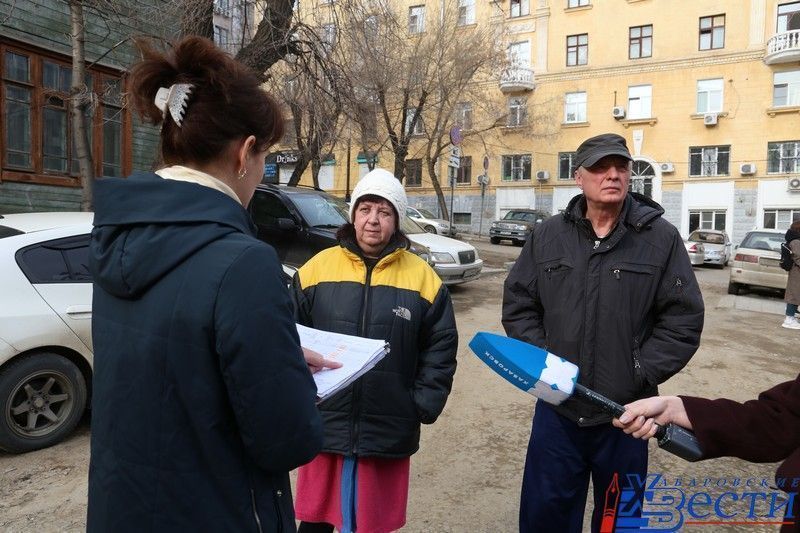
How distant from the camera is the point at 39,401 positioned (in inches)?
155

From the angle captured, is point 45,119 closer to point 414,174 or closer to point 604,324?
point 604,324

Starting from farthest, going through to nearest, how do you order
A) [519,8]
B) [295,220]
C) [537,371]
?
[519,8], [295,220], [537,371]

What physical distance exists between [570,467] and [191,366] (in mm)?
1854

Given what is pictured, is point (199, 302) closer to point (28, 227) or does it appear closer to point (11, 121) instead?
point (28, 227)

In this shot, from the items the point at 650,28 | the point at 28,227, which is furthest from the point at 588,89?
the point at 28,227

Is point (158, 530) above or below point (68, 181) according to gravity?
below

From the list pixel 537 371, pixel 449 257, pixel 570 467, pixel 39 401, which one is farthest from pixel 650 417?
pixel 449 257

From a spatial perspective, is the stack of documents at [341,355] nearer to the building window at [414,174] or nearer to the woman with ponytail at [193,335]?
the woman with ponytail at [193,335]

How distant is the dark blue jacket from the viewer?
1.20 metres

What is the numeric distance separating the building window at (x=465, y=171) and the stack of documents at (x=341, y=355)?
108 ft

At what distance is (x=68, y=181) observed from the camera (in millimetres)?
11031

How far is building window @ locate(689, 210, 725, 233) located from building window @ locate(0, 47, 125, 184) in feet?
90.7

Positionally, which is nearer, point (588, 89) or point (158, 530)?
point (158, 530)

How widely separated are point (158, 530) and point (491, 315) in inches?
328
